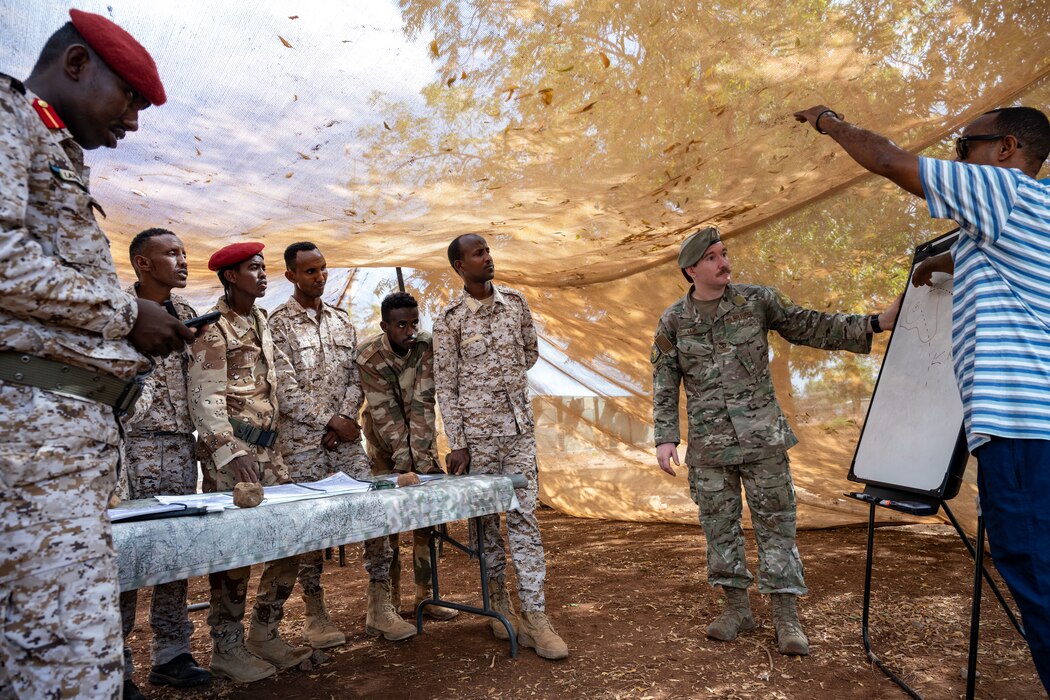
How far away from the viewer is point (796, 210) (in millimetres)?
4148

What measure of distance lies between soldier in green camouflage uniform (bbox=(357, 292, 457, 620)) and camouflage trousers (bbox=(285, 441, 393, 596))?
337 millimetres

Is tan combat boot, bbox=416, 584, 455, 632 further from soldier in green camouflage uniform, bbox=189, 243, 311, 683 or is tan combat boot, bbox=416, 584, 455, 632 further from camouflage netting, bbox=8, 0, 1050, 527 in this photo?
camouflage netting, bbox=8, 0, 1050, 527

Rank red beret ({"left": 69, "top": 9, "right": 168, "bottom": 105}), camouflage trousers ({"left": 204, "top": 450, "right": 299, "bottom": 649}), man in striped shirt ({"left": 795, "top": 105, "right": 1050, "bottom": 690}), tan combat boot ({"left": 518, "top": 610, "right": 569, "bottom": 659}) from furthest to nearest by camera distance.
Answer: tan combat boot ({"left": 518, "top": 610, "right": 569, "bottom": 659})
camouflage trousers ({"left": 204, "top": 450, "right": 299, "bottom": 649})
man in striped shirt ({"left": 795, "top": 105, "right": 1050, "bottom": 690})
red beret ({"left": 69, "top": 9, "right": 168, "bottom": 105})

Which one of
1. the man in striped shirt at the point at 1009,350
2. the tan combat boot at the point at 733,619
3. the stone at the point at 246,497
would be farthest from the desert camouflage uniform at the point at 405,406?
the man in striped shirt at the point at 1009,350

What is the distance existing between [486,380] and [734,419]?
1213 mm

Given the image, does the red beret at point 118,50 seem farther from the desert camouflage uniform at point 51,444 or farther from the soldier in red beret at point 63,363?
the desert camouflage uniform at point 51,444

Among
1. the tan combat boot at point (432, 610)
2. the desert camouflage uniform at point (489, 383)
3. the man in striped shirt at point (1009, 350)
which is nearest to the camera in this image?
the man in striped shirt at point (1009, 350)

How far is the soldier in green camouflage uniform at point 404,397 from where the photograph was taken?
4.12 meters

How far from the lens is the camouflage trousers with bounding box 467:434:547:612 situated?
131 inches

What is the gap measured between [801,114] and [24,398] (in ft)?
7.14

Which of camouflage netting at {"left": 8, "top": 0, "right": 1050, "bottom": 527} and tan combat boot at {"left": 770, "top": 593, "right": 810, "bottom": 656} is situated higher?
camouflage netting at {"left": 8, "top": 0, "right": 1050, "bottom": 527}

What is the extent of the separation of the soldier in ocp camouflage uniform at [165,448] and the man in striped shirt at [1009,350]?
283cm

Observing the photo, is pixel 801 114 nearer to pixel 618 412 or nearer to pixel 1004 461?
pixel 1004 461

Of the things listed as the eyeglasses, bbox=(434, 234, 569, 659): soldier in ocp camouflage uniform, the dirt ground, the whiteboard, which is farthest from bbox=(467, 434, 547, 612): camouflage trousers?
the eyeglasses
